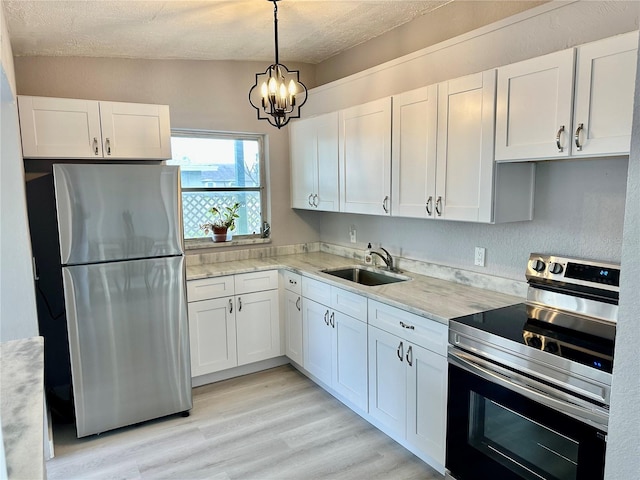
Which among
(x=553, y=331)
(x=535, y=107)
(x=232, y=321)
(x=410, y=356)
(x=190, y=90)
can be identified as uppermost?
(x=190, y=90)

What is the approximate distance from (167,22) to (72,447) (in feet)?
8.62

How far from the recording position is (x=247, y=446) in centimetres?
261

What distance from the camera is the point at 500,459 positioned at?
6.05 feet

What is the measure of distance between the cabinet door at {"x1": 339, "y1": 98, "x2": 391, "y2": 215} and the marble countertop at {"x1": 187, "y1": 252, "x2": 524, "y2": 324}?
1.68 feet

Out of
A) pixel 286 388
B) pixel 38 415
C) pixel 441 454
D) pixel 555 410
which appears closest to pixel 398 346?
pixel 441 454

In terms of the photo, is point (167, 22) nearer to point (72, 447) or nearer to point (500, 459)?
point (72, 447)

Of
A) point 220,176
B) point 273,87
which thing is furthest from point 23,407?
point 220,176

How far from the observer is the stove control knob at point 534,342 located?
1.72 m

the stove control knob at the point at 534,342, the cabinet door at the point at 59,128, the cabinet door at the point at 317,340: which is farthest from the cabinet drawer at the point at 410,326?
the cabinet door at the point at 59,128

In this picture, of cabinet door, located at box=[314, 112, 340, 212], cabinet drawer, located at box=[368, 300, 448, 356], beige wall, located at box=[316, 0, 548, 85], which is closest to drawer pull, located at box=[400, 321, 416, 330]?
cabinet drawer, located at box=[368, 300, 448, 356]

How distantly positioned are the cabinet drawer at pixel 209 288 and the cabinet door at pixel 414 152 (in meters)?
1.38

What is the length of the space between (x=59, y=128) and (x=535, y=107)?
2.70 m

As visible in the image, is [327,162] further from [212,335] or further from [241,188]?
[212,335]

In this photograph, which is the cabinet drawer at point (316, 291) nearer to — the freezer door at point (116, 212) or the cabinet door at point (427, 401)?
the cabinet door at point (427, 401)
